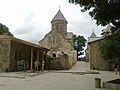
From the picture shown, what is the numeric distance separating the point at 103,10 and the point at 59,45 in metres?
40.0

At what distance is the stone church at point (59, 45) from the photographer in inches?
1584

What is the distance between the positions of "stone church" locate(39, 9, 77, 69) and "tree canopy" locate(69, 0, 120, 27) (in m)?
24.4

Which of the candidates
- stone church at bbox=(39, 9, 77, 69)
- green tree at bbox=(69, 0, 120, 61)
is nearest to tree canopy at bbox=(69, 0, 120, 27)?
green tree at bbox=(69, 0, 120, 61)

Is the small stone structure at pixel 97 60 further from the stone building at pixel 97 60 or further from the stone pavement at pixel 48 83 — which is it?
the stone pavement at pixel 48 83

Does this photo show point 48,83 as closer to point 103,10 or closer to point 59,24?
point 103,10

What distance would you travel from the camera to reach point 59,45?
54594mm

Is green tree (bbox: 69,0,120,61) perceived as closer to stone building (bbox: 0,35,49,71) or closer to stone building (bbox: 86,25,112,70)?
stone building (bbox: 0,35,49,71)

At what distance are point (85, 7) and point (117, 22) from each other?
98.2 inches

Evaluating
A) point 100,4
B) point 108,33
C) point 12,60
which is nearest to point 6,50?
point 12,60

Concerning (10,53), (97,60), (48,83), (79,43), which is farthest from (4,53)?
(79,43)

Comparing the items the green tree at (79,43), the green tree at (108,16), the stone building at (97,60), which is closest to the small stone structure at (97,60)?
the stone building at (97,60)

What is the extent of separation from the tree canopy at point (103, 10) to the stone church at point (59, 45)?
24396mm

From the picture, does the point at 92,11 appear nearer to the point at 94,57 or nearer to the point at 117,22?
the point at 117,22

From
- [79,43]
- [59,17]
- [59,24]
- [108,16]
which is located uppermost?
[59,17]
